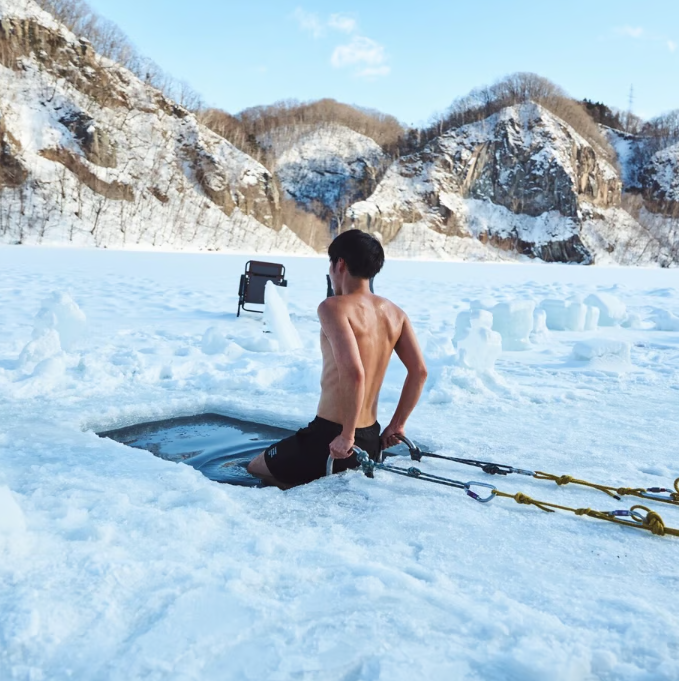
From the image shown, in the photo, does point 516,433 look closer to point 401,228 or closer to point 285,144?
point 401,228

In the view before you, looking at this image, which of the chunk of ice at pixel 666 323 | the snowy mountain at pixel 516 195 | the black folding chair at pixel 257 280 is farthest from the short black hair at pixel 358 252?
the snowy mountain at pixel 516 195

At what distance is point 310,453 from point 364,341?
565mm

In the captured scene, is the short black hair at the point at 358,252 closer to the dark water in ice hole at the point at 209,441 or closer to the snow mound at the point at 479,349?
the dark water in ice hole at the point at 209,441

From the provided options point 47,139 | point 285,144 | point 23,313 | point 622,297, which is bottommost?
point 23,313

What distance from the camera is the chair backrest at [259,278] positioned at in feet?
28.9

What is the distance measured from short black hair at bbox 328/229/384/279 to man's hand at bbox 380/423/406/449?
0.76 metres

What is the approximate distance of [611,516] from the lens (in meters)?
2.45

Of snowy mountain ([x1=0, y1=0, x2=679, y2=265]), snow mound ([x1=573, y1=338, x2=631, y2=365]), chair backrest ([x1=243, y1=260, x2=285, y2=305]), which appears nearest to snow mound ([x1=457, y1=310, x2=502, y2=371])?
snow mound ([x1=573, y1=338, x2=631, y2=365])

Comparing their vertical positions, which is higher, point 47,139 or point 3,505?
point 47,139

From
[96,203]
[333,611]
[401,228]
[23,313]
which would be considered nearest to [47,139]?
[96,203]

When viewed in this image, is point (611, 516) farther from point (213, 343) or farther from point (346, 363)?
point (213, 343)

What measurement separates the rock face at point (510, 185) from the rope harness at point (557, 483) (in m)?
48.5

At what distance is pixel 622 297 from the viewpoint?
14195 millimetres

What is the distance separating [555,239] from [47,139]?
126 feet
